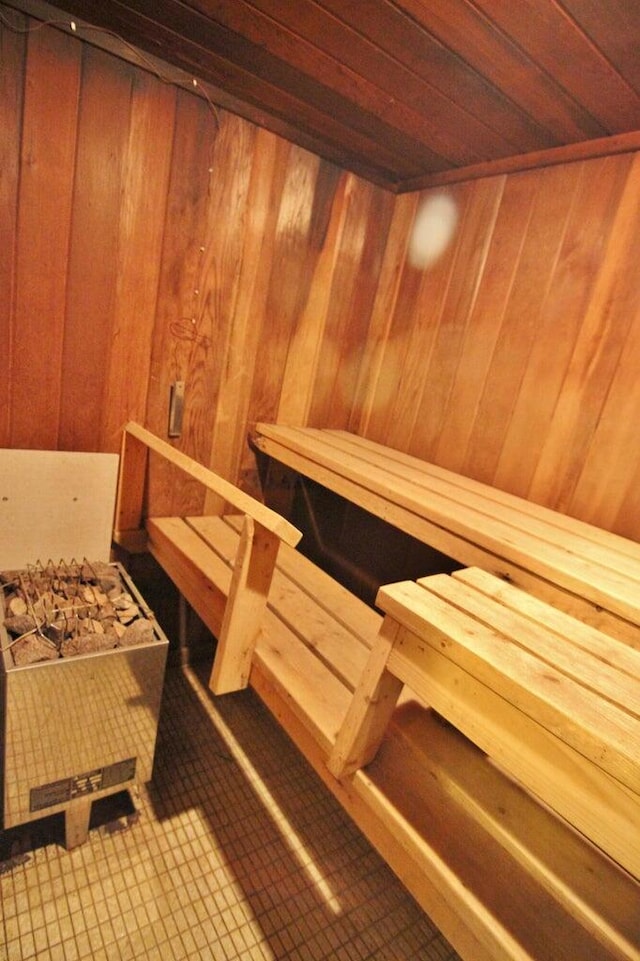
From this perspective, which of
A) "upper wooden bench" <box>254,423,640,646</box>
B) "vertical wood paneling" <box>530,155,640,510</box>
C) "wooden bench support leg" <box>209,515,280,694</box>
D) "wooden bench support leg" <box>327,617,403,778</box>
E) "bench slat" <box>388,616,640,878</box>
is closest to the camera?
"bench slat" <box>388,616,640,878</box>

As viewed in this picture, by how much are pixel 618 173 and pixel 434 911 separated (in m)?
2.12

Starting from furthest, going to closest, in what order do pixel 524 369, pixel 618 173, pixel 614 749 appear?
pixel 524 369, pixel 618 173, pixel 614 749

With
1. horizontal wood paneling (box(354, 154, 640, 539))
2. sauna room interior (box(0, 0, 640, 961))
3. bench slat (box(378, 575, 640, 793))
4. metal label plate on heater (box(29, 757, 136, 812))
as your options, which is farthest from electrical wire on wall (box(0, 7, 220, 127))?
metal label plate on heater (box(29, 757, 136, 812))

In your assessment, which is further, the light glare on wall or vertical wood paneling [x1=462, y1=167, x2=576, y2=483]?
the light glare on wall

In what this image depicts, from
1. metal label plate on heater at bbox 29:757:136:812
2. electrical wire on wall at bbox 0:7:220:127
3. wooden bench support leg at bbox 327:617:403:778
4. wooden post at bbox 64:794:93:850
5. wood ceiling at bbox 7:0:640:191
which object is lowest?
wooden post at bbox 64:794:93:850

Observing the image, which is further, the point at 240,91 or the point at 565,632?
the point at 240,91

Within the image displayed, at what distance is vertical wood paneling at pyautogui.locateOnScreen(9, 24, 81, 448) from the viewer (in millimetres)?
1425

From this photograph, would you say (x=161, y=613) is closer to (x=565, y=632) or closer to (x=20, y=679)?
(x=20, y=679)

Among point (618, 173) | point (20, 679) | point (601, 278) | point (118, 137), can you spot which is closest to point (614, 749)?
point (20, 679)

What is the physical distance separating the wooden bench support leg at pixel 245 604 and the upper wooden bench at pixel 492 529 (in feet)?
1.67

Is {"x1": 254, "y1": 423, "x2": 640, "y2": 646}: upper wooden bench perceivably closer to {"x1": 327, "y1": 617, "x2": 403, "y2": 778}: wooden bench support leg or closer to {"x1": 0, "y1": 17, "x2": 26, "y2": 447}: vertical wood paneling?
{"x1": 327, "y1": 617, "x2": 403, "y2": 778}: wooden bench support leg

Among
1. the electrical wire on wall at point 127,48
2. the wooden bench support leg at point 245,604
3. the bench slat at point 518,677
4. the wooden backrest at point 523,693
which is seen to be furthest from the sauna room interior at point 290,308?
the bench slat at point 518,677

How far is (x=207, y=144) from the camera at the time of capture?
175 cm

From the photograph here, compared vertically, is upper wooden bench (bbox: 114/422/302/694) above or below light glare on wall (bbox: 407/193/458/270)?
below
